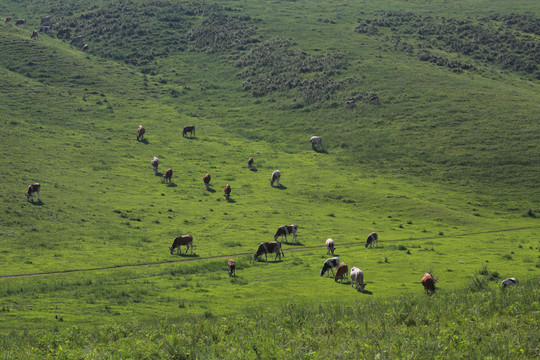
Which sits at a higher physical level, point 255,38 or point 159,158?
point 255,38

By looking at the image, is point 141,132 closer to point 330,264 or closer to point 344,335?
point 330,264

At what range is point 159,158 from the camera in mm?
62094

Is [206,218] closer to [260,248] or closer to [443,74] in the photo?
[260,248]

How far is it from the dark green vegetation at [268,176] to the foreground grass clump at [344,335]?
0.29ft

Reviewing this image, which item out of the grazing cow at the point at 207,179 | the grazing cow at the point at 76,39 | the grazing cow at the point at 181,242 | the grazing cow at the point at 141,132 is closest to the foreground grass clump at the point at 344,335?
the grazing cow at the point at 181,242

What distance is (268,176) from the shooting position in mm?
59750

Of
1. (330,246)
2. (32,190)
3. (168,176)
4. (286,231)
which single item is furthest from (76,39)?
(330,246)

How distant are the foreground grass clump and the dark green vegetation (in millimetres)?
89

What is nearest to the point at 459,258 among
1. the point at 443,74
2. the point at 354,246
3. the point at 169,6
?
the point at 354,246

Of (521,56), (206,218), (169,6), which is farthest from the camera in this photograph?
(169,6)

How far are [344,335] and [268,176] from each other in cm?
4573

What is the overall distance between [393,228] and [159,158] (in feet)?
97.0

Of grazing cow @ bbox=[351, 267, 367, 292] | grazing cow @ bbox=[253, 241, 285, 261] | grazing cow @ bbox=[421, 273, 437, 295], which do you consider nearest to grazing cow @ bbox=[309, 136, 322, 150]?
grazing cow @ bbox=[253, 241, 285, 261]

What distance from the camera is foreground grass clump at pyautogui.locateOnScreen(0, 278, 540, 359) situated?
12109mm
